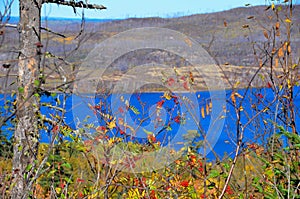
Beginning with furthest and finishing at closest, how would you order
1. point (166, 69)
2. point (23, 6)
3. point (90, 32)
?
point (23, 6), point (166, 69), point (90, 32)

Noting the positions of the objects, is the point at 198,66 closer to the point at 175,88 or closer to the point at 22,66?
the point at 175,88

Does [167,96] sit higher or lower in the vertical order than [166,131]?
higher

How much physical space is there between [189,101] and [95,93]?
1.42 metres

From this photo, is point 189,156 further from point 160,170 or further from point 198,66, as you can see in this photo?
point 198,66

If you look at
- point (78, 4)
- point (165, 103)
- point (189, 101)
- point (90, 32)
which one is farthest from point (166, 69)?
point (90, 32)

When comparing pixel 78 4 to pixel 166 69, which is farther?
pixel 78 4

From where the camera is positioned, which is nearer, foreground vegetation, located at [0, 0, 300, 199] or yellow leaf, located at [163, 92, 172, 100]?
foreground vegetation, located at [0, 0, 300, 199]

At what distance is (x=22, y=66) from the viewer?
6.09 m

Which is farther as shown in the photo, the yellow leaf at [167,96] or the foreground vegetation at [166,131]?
the yellow leaf at [167,96]

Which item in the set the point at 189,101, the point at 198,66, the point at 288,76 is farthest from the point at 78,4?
the point at 288,76

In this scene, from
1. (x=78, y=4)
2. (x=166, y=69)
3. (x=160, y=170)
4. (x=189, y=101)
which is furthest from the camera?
(x=78, y=4)

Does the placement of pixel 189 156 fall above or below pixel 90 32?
below

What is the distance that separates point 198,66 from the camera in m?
5.86

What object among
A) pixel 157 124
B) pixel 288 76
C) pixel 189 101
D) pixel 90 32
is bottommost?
pixel 157 124
